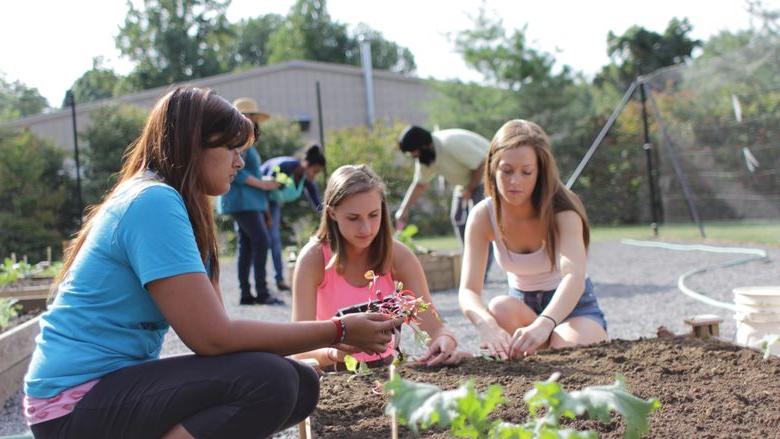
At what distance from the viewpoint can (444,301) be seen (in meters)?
6.63

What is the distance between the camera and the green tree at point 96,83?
42.5 metres

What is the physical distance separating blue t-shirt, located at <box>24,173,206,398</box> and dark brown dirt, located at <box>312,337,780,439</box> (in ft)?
2.15

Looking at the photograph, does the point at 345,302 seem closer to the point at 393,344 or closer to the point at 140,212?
the point at 393,344

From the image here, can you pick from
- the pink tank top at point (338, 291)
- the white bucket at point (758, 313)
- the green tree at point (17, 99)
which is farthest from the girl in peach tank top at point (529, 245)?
the green tree at point (17, 99)

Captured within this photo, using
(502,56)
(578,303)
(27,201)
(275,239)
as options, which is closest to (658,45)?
(502,56)

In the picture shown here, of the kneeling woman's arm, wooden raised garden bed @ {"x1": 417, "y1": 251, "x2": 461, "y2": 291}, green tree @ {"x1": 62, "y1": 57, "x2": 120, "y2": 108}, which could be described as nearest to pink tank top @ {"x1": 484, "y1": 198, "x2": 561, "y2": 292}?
the kneeling woman's arm

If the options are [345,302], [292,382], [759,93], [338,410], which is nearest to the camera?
[292,382]

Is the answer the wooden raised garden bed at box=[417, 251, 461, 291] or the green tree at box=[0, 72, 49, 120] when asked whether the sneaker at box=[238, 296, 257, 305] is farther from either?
the green tree at box=[0, 72, 49, 120]

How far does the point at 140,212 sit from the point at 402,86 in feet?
72.3

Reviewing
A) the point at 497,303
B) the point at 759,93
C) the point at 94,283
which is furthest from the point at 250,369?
the point at 759,93

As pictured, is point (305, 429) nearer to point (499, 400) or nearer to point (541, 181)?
point (499, 400)

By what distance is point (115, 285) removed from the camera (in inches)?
73.4

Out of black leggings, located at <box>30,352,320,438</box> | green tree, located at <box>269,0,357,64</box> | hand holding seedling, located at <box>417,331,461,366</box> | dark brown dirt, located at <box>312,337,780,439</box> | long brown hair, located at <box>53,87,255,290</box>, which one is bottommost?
dark brown dirt, located at <box>312,337,780,439</box>

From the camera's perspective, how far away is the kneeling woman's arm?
179 cm
